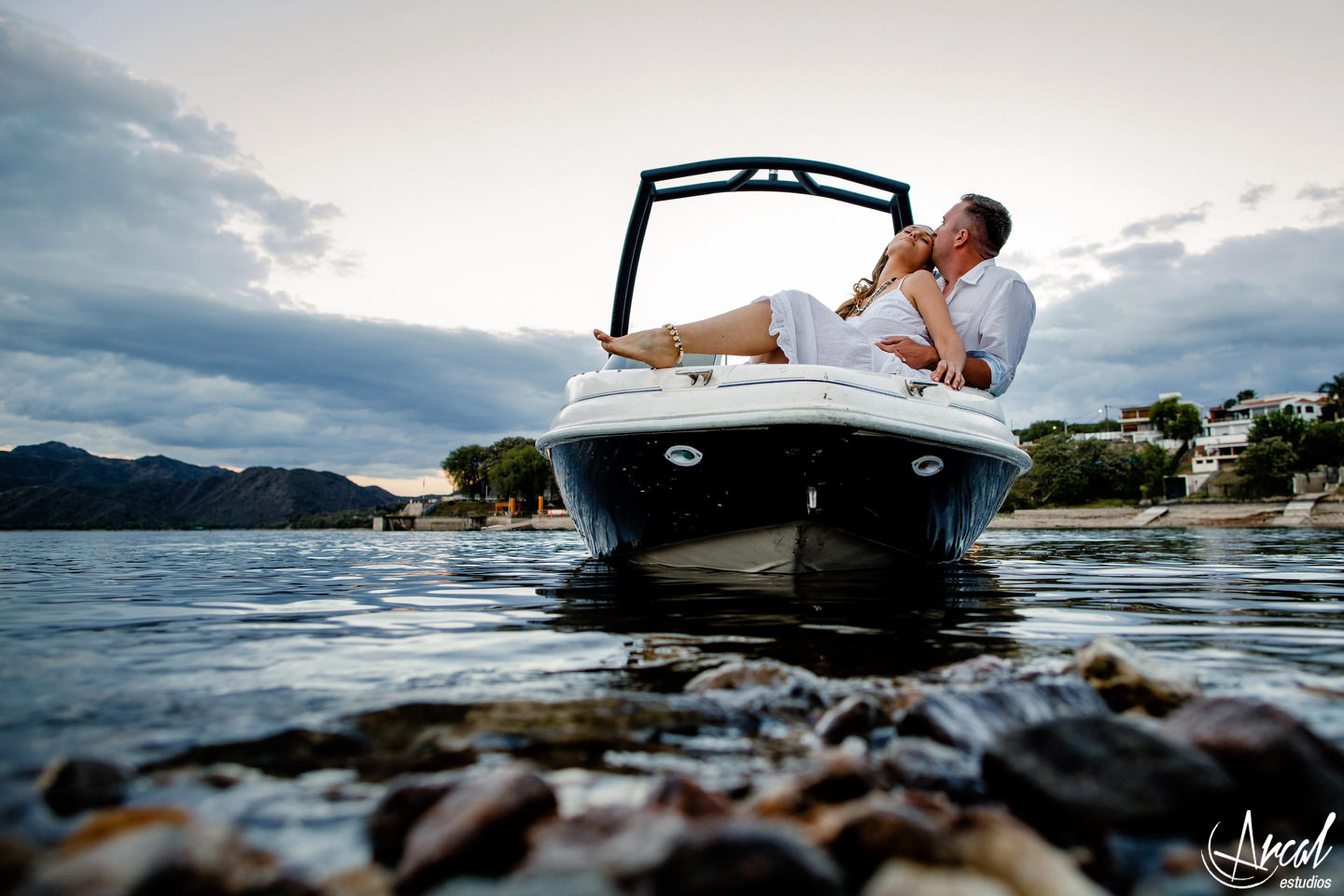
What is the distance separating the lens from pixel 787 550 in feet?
13.9

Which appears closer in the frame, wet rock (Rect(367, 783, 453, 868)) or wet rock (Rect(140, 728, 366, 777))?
wet rock (Rect(367, 783, 453, 868))

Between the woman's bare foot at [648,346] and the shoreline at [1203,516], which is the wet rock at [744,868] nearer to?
the woman's bare foot at [648,346]

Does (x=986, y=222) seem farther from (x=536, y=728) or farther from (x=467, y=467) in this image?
(x=467, y=467)

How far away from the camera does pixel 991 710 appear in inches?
55.6

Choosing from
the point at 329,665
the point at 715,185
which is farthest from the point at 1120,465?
the point at 329,665

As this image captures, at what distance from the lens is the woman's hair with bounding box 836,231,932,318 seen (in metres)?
5.12

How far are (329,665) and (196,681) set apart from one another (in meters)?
0.31

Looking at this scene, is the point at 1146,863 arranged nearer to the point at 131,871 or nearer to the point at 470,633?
the point at 131,871

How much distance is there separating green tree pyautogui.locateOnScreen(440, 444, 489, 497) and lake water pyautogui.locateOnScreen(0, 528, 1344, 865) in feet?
301

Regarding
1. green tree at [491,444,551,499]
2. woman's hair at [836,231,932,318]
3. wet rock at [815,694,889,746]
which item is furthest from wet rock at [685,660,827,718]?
green tree at [491,444,551,499]

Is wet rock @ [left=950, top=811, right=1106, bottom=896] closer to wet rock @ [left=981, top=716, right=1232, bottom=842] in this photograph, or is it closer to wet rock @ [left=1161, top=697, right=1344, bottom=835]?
wet rock @ [left=981, top=716, right=1232, bottom=842]

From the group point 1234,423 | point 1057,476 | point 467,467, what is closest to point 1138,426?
point 1234,423

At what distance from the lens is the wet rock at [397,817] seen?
92cm

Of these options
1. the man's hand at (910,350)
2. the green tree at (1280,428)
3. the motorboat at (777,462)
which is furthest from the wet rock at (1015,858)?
the green tree at (1280,428)
